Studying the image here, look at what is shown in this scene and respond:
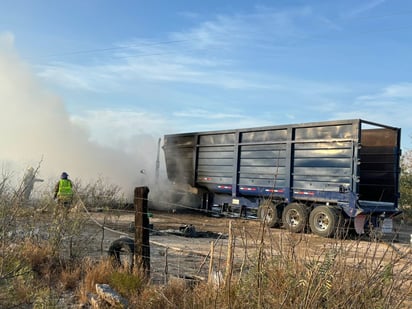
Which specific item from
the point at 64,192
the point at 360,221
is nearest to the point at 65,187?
the point at 64,192

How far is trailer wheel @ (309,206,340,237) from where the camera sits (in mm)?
12648

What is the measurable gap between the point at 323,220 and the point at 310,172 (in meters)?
1.44

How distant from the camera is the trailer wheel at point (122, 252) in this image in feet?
21.1

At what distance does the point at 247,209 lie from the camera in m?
16.2

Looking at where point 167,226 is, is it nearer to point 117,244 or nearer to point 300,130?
point 300,130

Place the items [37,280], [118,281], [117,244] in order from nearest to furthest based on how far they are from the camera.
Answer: [118,281]
[37,280]
[117,244]

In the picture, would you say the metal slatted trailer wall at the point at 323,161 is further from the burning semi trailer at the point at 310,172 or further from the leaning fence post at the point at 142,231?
the leaning fence post at the point at 142,231

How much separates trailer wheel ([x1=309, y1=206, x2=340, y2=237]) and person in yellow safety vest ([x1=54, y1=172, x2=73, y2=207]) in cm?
679

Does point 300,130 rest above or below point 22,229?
above

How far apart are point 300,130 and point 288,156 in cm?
86

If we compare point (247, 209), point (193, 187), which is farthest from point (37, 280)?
point (193, 187)

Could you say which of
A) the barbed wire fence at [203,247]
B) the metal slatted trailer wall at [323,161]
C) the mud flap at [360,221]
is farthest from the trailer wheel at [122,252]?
the mud flap at [360,221]

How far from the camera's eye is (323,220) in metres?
13.0

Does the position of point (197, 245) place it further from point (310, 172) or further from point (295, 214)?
point (310, 172)
